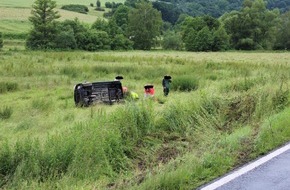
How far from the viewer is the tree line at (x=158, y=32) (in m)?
75.8

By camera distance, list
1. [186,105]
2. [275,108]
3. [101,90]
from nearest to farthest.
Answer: [186,105] → [275,108] → [101,90]

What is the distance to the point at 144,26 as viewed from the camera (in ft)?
297

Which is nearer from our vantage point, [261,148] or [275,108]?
[261,148]

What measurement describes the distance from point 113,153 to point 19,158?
1.32 meters

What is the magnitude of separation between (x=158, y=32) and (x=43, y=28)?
90.1 ft

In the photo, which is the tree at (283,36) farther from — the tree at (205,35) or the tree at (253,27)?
the tree at (205,35)

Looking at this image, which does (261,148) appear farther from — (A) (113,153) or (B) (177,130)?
(A) (113,153)

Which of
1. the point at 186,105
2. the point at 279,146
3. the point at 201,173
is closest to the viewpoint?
the point at 201,173

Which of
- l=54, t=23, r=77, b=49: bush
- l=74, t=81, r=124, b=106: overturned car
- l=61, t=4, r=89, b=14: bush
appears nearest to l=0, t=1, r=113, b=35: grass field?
l=61, t=4, r=89, b=14: bush

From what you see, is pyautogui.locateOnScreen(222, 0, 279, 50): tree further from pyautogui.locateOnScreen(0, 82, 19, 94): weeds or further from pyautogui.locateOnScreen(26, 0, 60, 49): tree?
pyautogui.locateOnScreen(0, 82, 19, 94): weeds

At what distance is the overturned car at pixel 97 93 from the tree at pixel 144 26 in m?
76.7

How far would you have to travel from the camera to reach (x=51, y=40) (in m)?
75.9

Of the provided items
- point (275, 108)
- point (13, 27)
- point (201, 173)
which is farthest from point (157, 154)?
point (13, 27)

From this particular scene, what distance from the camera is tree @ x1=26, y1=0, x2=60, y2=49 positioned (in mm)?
74250
